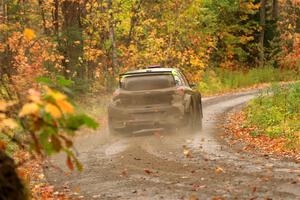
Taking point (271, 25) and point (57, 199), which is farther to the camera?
point (271, 25)

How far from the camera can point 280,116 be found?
Answer: 1659cm

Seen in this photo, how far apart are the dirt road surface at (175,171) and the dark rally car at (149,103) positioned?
0.43 metres

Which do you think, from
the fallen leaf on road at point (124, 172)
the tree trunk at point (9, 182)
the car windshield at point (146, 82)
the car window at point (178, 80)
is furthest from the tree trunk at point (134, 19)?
the tree trunk at point (9, 182)

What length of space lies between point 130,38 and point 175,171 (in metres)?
20.4

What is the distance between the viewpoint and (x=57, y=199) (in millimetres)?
8969

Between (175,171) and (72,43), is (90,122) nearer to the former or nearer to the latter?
(175,171)

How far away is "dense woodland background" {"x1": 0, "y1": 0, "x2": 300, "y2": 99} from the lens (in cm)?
2236

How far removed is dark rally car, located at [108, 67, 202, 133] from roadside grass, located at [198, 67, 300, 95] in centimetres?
1834

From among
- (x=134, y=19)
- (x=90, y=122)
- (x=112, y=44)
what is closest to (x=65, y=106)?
(x=90, y=122)

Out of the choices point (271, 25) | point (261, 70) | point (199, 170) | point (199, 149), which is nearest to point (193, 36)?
point (261, 70)

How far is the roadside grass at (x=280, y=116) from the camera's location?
1426 centimetres

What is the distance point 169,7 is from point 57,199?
25.2m

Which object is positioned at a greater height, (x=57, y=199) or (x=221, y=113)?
(x=57, y=199)

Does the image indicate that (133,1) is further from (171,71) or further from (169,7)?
(171,71)
